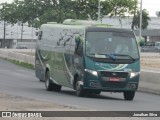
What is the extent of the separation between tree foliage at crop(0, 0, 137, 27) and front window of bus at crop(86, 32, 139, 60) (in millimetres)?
44112

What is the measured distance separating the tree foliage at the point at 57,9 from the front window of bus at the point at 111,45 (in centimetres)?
Result: 4411

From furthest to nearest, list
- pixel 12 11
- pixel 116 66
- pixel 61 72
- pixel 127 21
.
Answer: pixel 127 21, pixel 12 11, pixel 61 72, pixel 116 66

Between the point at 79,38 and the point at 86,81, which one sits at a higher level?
the point at 79,38

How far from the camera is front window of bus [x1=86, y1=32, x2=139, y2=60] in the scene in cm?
2261

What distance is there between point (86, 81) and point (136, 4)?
56924mm

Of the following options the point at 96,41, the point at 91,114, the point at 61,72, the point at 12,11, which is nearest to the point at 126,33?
the point at 96,41

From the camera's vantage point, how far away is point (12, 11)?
243 feet

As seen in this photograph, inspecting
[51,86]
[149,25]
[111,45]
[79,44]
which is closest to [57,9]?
[51,86]

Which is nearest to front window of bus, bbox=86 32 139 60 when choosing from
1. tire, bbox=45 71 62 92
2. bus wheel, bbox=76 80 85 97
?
bus wheel, bbox=76 80 85 97

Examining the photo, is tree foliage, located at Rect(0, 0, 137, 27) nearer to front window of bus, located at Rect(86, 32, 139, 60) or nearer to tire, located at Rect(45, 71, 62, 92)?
tire, located at Rect(45, 71, 62, 92)

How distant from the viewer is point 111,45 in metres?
22.8

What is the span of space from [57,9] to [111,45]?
47.1 meters

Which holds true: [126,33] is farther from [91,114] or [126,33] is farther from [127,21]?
[127,21]

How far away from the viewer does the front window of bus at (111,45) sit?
22609 millimetres
